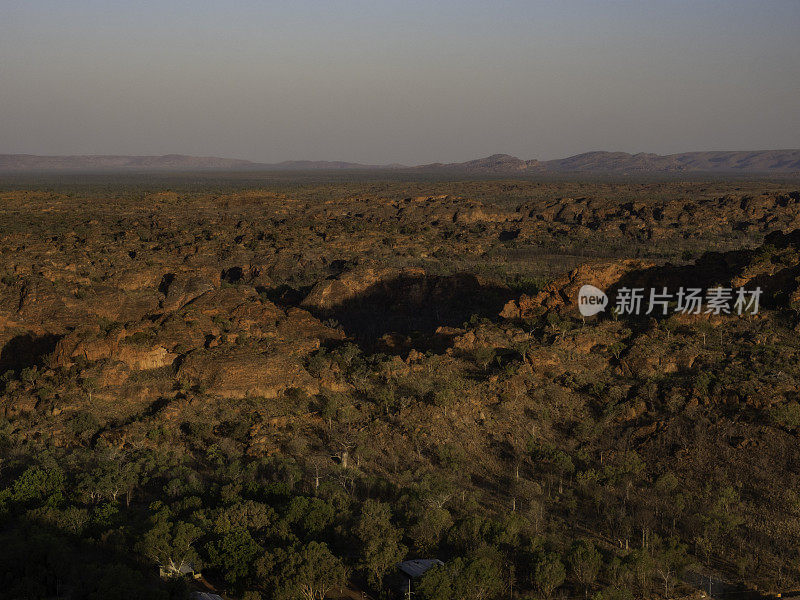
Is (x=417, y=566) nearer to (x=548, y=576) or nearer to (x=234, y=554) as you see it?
(x=548, y=576)

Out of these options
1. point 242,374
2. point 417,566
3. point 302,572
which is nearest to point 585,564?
point 417,566

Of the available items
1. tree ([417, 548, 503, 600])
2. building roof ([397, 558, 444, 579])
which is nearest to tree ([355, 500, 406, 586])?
building roof ([397, 558, 444, 579])

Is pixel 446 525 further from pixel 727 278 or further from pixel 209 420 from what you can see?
pixel 727 278

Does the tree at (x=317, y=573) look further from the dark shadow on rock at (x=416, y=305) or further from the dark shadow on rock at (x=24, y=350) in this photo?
the dark shadow on rock at (x=416, y=305)

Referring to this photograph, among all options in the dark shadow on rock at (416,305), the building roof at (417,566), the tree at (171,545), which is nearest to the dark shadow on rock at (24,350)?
the dark shadow on rock at (416,305)

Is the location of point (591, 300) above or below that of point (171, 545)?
above

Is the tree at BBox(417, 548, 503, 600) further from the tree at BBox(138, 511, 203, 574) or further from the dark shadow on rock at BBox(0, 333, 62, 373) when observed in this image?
the dark shadow on rock at BBox(0, 333, 62, 373)
